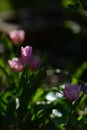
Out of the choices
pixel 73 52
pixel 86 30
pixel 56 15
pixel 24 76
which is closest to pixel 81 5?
pixel 24 76

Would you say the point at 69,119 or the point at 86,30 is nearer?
the point at 69,119

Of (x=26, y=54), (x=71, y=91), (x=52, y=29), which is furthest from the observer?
(x=52, y=29)

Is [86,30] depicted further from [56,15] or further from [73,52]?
[56,15]

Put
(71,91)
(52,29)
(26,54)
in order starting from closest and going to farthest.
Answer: (71,91), (26,54), (52,29)

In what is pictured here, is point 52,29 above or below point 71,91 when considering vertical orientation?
below

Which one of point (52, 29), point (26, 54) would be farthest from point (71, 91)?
point (52, 29)

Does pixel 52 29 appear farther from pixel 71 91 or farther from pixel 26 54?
pixel 71 91

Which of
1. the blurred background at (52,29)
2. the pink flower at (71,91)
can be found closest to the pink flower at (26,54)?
the pink flower at (71,91)

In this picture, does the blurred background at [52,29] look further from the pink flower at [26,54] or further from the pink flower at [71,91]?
the pink flower at [71,91]

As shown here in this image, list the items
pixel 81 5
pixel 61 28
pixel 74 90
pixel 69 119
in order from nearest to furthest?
pixel 74 90, pixel 69 119, pixel 81 5, pixel 61 28
